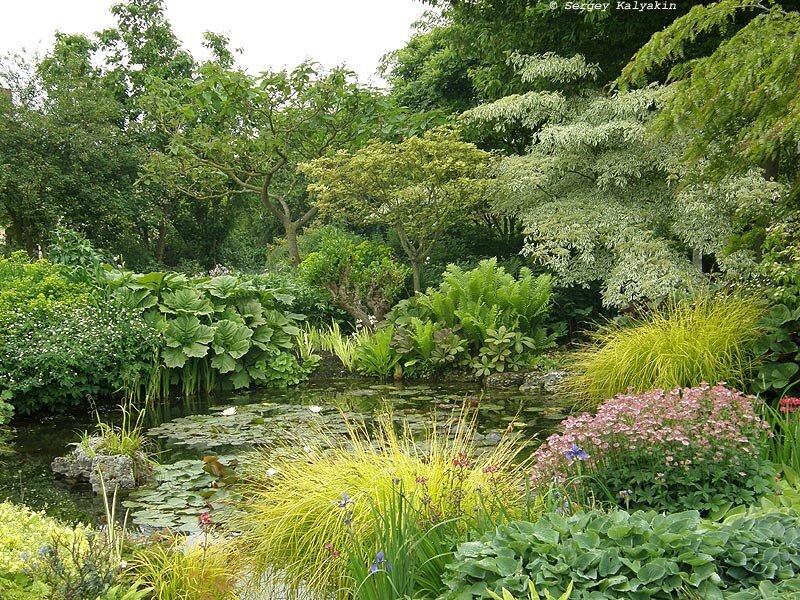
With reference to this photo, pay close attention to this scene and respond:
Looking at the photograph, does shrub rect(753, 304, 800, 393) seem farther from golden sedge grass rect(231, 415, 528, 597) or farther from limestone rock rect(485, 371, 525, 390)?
limestone rock rect(485, 371, 525, 390)

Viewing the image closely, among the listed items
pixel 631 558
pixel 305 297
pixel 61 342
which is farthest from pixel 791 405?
pixel 305 297

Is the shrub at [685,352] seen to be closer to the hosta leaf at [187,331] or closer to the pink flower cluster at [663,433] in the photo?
the pink flower cluster at [663,433]

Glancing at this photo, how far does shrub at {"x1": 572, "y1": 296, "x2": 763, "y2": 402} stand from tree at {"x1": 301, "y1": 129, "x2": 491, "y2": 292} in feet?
14.8

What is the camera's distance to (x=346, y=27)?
49.5ft

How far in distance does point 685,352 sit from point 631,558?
370 cm

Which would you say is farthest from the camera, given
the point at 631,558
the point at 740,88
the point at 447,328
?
the point at 447,328

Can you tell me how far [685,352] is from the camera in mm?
5230

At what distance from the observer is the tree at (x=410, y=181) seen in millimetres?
9766

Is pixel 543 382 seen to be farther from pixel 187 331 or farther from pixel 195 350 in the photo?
pixel 187 331

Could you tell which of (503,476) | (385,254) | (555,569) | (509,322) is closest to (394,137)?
(385,254)

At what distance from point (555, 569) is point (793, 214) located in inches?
181

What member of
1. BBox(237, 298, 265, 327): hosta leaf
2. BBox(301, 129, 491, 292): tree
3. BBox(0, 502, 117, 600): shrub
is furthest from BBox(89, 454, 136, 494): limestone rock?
BBox(301, 129, 491, 292): tree

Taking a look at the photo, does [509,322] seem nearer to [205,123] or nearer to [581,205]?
[581,205]

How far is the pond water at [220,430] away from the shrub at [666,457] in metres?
0.88
